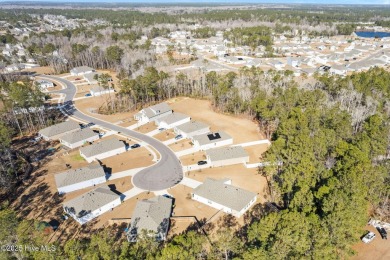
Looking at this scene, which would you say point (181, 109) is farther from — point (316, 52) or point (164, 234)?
point (316, 52)

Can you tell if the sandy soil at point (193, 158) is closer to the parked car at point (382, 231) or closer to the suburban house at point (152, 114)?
the suburban house at point (152, 114)

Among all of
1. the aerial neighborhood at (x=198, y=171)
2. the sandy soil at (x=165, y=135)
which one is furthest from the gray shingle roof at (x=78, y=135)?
the sandy soil at (x=165, y=135)

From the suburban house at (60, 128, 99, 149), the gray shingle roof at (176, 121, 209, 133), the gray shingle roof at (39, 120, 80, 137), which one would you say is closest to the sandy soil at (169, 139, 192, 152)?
the gray shingle roof at (176, 121, 209, 133)

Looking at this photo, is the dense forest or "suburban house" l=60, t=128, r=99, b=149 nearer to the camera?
the dense forest

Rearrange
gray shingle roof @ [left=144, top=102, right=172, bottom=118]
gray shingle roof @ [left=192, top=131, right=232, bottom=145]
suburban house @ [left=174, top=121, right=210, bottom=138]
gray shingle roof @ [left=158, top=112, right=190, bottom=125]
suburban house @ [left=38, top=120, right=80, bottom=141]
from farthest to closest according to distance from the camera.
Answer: gray shingle roof @ [left=144, top=102, right=172, bottom=118] → gray shingle roof @ [left=158, top=112, right=190, bottom=125] → suburban house @ [left=38, top=120, right=80, bottom=141] → suburban house @ [left=174, top=121, right=210, bottom=138] → gray shingle roof @ [left=192, top=131, right=232, bottom=145]

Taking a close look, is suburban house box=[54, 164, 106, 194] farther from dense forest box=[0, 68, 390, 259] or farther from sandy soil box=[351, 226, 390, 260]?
sandy soil box=[351, 226, 390, 260]

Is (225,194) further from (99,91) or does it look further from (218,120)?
(99,91)

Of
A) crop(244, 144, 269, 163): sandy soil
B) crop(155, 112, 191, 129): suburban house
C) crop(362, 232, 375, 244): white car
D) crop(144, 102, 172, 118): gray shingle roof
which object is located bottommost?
crop(244, 144, 269, 163): sandy soil
